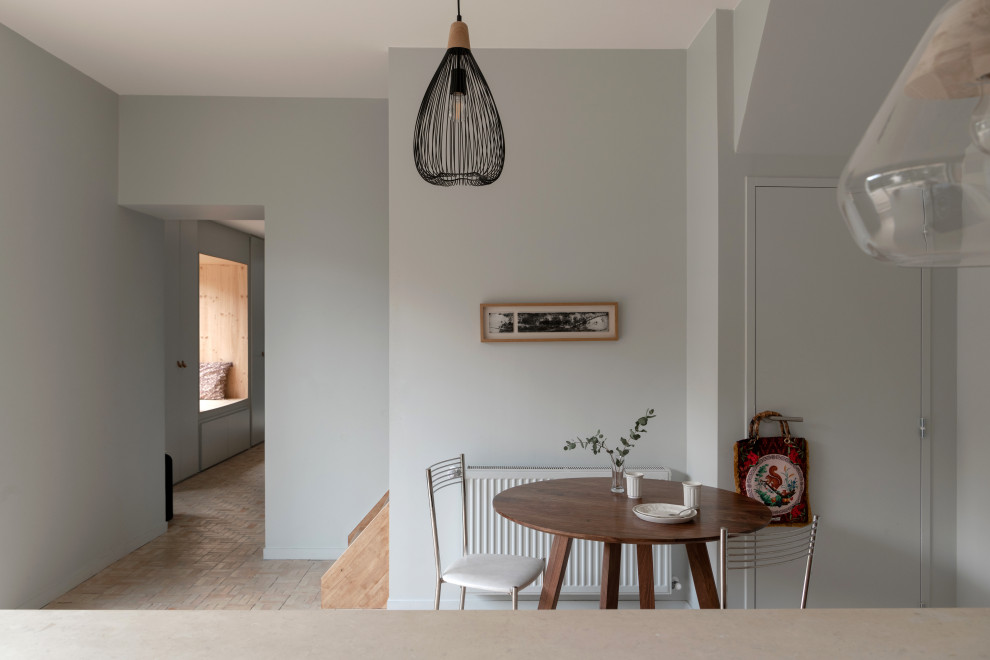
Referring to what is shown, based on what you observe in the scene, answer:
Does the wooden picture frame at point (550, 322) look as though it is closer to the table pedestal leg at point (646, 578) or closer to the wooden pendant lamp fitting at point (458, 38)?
the table pedestal leg at point (646, 578)

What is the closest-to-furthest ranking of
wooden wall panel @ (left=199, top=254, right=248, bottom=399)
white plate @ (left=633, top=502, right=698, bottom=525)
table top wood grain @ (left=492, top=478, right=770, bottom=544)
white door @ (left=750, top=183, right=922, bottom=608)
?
table top wood grain @ (left=492, top=478, right=770, bottom=544) < white plate @ (left=633, top=502, right=698, bottom=525) < white door @ (left=750, top=183, right=922, bottom=608) < wooden wall panel @ (left=199, top=254, right=248, bottom=399)

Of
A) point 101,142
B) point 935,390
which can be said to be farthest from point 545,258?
point 101,142

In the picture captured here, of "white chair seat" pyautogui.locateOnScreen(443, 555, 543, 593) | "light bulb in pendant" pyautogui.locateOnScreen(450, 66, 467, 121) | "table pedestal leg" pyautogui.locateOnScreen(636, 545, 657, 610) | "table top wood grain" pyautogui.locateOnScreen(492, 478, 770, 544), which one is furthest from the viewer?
"table pedestal leg" pyautogui.locateOnScreen(636, 545, 657, 610)

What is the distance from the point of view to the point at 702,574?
2697 mm

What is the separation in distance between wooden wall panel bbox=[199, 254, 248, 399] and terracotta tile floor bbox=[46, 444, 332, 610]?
2.73 meters

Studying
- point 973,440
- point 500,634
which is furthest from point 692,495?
point 500,634

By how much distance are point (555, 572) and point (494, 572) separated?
0.25m

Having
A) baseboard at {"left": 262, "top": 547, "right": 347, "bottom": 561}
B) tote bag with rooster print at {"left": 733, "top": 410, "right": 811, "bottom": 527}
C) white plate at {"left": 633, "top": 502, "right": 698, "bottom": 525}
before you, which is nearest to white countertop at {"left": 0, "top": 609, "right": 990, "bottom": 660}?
white plate at {"left": 633, "top": 502, "right": 698, "bottom": 525}

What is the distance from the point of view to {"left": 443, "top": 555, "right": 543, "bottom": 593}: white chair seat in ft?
8.93

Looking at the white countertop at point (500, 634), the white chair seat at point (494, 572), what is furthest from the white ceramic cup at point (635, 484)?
the white countertop at point (500, 634)

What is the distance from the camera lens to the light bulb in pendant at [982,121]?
1.71 ft

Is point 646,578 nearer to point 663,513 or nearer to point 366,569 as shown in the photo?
point 663,513

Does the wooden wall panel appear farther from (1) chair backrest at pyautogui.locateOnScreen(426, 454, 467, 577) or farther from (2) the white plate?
(2) the white plate

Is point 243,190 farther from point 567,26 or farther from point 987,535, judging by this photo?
point 987,535
